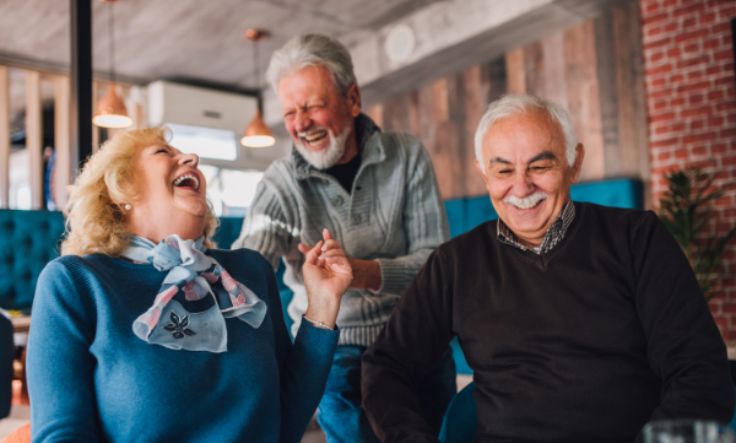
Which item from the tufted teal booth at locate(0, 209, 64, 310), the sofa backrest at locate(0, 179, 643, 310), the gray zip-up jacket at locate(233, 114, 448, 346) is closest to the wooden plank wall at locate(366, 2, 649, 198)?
the sofa backrest at locate(0, 179, 643, 310)

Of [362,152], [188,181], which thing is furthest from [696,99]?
[188,181]

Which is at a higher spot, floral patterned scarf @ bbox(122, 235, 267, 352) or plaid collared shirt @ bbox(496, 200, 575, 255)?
plaid collared shirt @ bbox(496, 200, 575, 255)

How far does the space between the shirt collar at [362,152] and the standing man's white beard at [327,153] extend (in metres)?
0.02

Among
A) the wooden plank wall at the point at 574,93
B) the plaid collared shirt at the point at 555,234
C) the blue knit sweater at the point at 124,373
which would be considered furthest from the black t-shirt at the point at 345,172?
the wooden plank wall at the point at 574,93

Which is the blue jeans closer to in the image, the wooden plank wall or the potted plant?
the potted plant

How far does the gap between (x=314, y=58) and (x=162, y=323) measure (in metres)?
0.88

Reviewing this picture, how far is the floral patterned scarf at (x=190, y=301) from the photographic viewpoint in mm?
1263

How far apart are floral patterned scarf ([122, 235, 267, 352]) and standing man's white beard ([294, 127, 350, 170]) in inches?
18.8

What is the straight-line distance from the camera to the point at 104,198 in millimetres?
1440

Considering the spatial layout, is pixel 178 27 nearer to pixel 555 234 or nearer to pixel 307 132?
pixel 307 132

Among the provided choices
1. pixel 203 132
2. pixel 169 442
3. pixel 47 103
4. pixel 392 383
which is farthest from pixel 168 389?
pixel 47 103

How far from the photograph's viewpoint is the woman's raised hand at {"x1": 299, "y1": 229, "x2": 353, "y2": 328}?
1.50 metres

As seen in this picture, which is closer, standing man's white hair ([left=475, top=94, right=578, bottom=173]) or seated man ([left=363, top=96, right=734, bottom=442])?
seated man ([left=363, top=96, right=734, bottom=442])

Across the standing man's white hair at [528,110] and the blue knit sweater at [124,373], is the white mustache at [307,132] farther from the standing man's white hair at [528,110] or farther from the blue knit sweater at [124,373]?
the blue knit sweater at [124,373]
